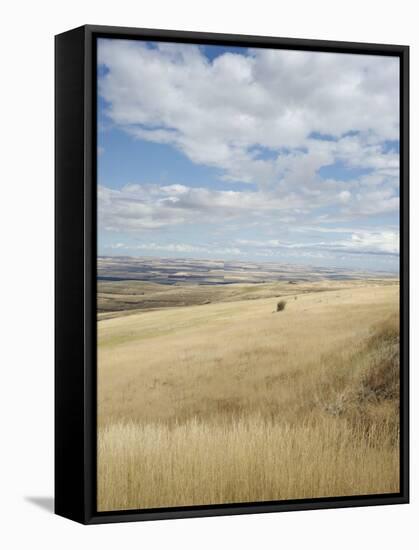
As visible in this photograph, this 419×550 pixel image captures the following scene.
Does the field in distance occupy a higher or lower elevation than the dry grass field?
higher

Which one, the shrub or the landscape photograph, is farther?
the shrub

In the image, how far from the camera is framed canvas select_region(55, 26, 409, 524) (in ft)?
26.6

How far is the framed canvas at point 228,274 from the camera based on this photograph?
8.12m

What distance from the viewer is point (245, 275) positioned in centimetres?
856

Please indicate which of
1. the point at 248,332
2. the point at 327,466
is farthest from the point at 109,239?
the point at 327,466

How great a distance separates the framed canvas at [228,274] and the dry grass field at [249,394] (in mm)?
14

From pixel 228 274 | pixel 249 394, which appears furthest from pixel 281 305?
pixel 249 394

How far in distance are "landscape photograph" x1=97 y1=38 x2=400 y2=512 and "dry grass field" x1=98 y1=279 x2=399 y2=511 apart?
12mm

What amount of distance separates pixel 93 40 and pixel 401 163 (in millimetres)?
2721

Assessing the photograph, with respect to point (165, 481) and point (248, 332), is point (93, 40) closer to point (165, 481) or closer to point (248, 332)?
point (248, 332)

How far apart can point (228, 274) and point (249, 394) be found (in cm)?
95

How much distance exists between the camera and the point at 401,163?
8.95 m

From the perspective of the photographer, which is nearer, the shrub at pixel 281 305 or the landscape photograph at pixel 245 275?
the landscape photograph at pixel 245 275

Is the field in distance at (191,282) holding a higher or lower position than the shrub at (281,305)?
higher
